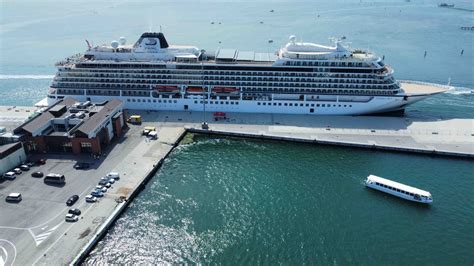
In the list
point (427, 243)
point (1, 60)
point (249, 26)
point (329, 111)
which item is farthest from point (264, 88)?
point (249, 26)

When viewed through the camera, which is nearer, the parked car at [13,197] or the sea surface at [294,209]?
the sea surface at [294,209]

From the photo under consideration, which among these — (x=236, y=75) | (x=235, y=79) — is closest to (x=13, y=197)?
(x=235, y=79)

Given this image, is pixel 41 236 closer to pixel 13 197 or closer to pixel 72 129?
pixel 13 197

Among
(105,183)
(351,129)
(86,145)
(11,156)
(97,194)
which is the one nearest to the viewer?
(97,194)

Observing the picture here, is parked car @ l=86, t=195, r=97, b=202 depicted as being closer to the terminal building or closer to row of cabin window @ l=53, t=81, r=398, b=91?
the terminal building

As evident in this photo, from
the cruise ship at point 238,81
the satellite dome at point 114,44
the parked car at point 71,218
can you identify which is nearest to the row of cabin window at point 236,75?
the cruise ship at point 238,81

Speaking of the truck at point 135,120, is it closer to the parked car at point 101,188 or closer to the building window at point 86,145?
the building window at point 86,145
